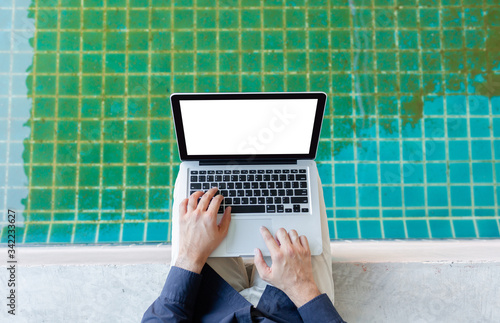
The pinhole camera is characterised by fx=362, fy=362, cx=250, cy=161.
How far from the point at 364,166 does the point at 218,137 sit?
32.2 inches

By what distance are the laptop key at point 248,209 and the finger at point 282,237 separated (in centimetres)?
8

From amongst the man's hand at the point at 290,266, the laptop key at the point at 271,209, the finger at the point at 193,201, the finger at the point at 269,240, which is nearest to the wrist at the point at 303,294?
the man's hand at the point at 290,266

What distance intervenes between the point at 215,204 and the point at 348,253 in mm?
465

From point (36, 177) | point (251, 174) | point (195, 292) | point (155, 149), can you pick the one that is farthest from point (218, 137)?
point (36, 177)

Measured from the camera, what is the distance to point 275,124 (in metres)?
0.99

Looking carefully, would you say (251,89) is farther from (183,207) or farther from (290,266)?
(290,266)

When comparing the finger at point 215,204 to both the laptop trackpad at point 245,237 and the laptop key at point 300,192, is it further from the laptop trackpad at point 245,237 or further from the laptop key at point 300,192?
the laptop key at point 300,192

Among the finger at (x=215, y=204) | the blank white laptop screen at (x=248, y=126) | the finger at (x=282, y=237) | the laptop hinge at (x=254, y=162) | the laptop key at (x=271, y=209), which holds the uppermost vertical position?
the blank white laptop screen at (x=248, y=126)

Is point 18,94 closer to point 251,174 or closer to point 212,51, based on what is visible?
point 212,51

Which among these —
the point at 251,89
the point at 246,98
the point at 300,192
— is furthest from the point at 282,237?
the point at 251,89

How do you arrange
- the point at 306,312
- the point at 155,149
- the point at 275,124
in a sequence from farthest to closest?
1. the point at 155,149
2. the point at 275,124
3. the point at 306,312

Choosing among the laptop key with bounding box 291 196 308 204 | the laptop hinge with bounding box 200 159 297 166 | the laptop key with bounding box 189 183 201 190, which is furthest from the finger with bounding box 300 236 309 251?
the laptop key with bounding box 189 183 201 190

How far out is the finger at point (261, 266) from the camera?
917mm

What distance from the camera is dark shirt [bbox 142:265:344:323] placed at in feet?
2.78
